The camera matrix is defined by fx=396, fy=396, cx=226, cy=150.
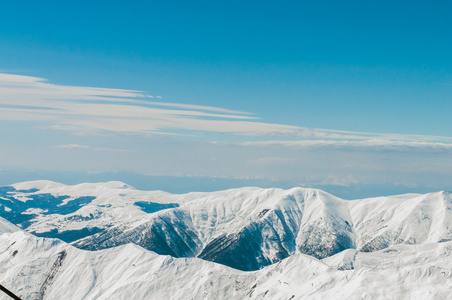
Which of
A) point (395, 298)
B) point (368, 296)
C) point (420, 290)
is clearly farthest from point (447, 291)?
point (368, 296)

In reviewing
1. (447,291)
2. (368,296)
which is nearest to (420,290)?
(447,291)

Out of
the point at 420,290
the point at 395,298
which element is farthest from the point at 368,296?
the point at 420,290

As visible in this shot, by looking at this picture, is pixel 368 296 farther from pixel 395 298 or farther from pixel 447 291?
pixel 447 291

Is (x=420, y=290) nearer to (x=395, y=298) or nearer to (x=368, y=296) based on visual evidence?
(x=395, y=298)

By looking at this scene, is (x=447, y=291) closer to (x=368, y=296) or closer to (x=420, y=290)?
(x=420, y=290)
